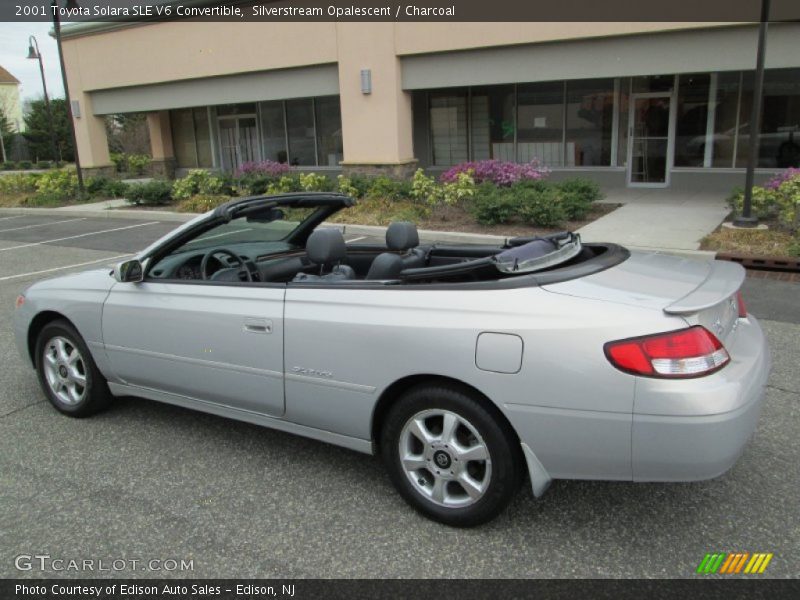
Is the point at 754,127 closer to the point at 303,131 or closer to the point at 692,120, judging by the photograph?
the point at 692,120

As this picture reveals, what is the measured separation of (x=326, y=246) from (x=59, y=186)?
20.6 metres

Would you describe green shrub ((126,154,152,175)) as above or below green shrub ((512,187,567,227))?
above

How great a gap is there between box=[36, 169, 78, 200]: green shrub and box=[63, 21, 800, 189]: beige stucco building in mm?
3329

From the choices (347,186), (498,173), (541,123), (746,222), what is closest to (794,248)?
(746,222)

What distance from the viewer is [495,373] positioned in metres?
2.78

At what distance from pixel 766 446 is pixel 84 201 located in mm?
21140

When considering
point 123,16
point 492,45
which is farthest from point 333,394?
point 123,16

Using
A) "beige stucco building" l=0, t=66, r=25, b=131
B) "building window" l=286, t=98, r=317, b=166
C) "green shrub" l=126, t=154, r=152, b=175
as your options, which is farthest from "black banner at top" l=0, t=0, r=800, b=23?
"beige stucco building" l=0, t=66, r=25, b=131

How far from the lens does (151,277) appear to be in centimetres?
409

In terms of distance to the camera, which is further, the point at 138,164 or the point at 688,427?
the point at 138,164

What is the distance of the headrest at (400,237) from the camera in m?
4.03

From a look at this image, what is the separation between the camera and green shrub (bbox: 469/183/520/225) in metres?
11.7

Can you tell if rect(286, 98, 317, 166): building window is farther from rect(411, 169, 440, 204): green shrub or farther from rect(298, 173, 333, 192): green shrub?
rect(411, 169, 440, 204): green shrub

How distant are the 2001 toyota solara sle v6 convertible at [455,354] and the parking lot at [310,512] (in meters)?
0.23
